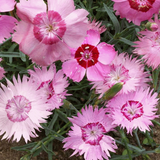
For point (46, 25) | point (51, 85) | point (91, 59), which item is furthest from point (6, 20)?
point (91, 59)

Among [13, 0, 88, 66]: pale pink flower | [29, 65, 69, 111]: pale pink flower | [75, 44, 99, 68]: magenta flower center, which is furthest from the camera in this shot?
[75, 44, 99, 68]: magenta flower center

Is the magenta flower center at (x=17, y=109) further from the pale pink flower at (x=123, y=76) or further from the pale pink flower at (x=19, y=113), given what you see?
the pale pink flower at (x=123, y=76)

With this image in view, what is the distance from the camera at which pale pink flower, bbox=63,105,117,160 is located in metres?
1.33

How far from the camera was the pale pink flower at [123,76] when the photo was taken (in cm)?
141

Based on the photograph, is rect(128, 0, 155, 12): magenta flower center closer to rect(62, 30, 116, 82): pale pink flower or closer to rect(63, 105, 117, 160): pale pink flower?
rect(62, 30, 116, 82): pale pink flower

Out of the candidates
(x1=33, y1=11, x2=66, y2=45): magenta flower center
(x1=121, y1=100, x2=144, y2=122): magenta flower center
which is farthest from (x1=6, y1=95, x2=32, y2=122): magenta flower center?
(x1=121, y1=100, x2=144, y2=122): magenta flower center

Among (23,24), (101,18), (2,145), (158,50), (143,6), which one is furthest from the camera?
(101,18)

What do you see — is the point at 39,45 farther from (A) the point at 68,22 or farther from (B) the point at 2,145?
(B) the point at 2,145

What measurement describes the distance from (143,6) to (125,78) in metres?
0.44

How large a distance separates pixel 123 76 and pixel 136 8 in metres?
0.42

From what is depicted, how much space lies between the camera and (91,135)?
1.35 meters

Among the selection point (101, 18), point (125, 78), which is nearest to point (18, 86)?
point (125, 78)

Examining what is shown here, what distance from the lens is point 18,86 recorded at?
1221mm

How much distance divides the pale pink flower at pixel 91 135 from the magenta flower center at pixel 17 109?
0.28 meters
